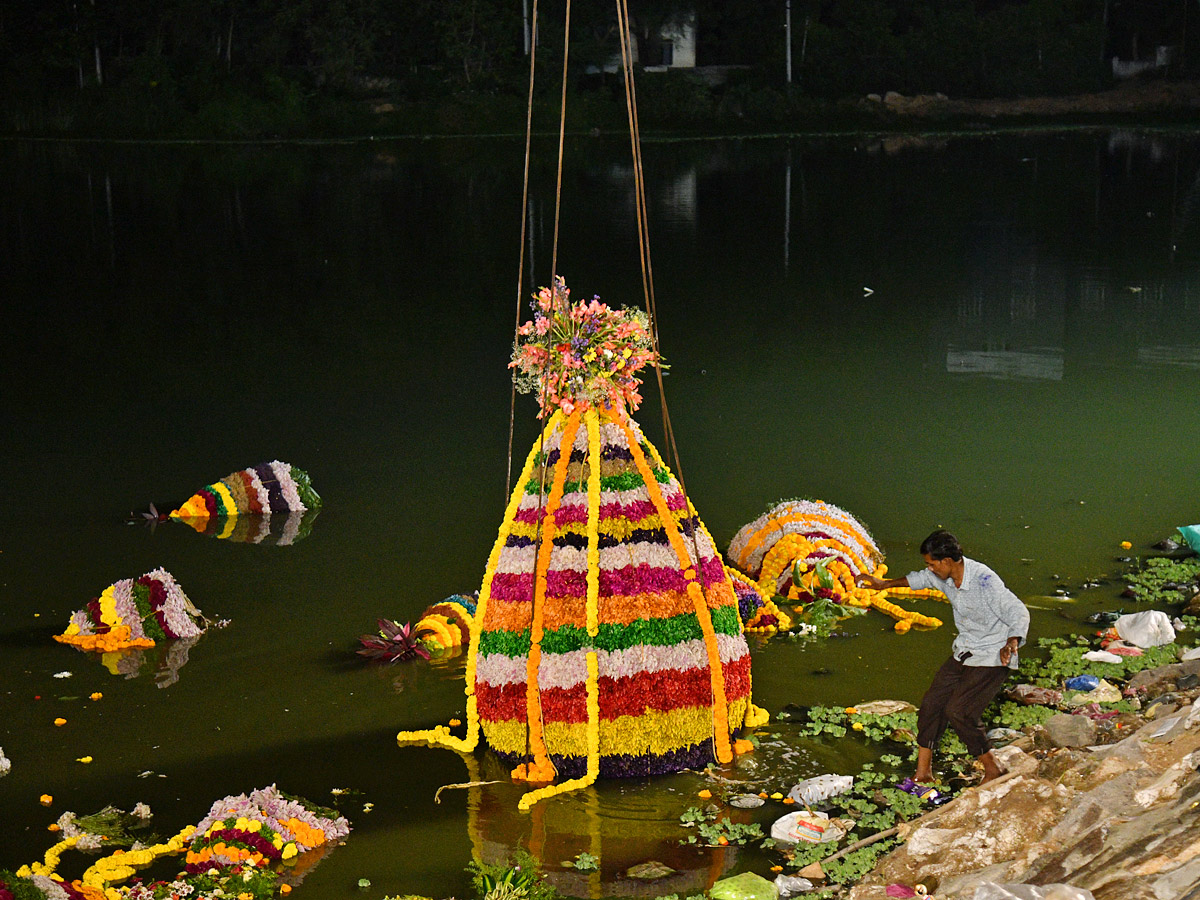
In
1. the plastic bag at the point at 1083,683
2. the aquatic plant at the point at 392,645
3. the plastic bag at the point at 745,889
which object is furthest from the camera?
the aquatic plant at the point at 392,645

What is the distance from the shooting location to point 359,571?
10172mm

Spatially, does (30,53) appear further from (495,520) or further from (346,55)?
(495,520)

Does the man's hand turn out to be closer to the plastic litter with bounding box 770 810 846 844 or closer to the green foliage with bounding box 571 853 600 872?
the plastic litter with bounding box 770 810 846 844

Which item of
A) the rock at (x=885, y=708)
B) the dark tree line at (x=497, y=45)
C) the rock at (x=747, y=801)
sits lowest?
the rock at (x=747, y=801)

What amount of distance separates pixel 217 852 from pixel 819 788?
2.53 metres

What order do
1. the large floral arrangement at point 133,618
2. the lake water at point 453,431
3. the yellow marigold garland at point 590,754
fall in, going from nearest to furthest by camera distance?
the yellow marigold garland at point 590,754, the lake water at point 453,431, the large floral arrangement at point 133,618

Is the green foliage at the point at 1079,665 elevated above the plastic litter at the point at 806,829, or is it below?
above

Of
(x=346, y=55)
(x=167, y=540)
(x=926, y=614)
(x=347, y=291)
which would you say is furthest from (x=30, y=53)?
(x=926, y=614)

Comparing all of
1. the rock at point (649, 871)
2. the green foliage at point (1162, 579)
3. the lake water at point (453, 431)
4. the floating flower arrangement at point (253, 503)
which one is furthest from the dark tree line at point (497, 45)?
the rock at point (649, 871)

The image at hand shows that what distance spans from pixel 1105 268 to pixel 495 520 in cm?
1351

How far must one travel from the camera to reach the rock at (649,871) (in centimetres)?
639

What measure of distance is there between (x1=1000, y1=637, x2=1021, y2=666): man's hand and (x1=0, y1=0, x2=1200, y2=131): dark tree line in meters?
49.8

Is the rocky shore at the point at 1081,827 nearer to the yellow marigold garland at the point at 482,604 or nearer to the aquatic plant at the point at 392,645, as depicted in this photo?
the yellow marigold garland at the point at 482,604

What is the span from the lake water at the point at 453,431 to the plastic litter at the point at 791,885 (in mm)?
219
